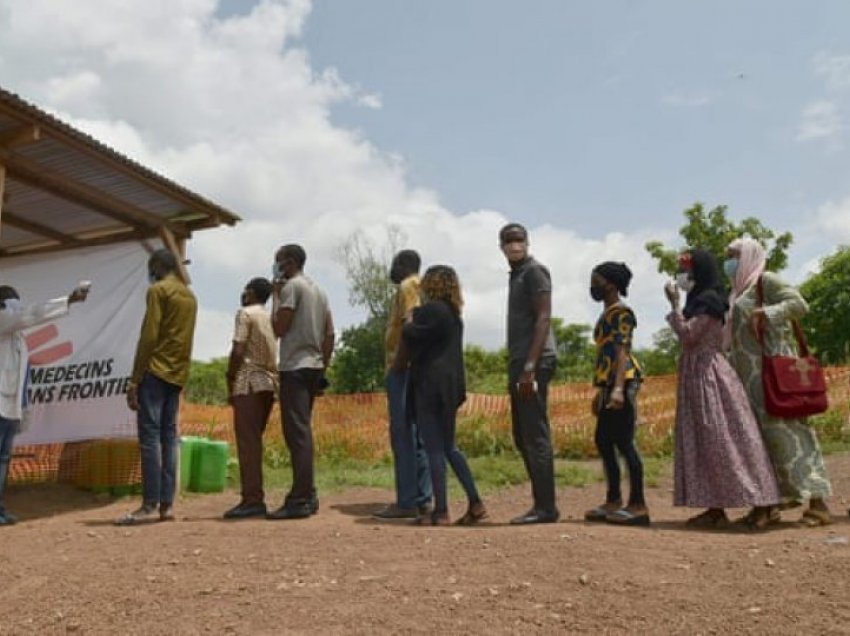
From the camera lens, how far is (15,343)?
6605 mm

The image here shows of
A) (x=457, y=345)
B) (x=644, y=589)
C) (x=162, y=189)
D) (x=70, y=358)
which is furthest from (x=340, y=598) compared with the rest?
(x=70, y=358)

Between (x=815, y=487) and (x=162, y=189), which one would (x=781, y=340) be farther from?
(x=162, y=189)

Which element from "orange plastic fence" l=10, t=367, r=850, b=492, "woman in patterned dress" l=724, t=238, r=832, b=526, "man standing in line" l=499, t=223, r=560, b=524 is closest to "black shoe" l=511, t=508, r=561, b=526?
"man standing in line" l=499, t=223, r=560, b=524

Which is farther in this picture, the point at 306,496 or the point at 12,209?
the point at 12,209

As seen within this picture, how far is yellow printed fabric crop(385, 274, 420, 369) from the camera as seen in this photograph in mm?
6004

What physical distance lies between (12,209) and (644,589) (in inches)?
282

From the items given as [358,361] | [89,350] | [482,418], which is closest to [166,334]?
[89,350]

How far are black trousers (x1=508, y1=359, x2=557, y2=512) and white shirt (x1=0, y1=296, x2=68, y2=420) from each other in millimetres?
3518

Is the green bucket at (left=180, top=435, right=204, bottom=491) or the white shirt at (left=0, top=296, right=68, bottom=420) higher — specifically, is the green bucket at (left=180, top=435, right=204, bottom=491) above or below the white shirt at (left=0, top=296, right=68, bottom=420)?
below

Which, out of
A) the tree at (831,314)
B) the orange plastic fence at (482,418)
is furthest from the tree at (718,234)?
the orange plastic fence at (482,418)

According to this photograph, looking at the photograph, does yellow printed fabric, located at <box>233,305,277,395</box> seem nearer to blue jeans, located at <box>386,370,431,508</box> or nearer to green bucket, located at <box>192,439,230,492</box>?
blue jeans, located at <box>386,370,431,508</box>

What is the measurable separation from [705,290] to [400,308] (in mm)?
2028

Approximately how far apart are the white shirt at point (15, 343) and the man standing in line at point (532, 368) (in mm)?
3443

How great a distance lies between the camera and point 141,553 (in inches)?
178
